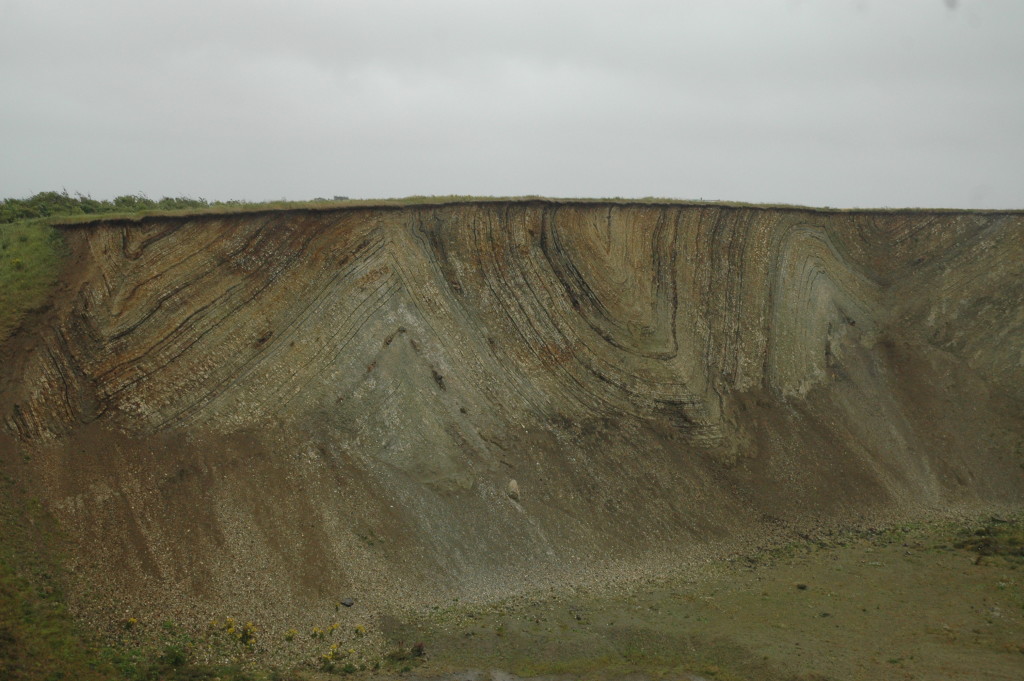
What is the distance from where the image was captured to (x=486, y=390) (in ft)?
68.1

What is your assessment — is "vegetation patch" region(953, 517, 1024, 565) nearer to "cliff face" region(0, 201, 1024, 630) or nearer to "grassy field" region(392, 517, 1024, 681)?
"grassy field" region(392, 517, 1024, 681)

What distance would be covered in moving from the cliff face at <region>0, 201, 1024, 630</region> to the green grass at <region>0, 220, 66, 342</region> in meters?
0.45

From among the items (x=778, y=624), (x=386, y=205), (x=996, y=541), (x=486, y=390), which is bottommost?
(x=778, y=624)

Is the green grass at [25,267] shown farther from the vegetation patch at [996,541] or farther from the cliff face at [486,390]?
the vegetation patch at [996,541]

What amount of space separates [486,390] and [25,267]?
11.4m

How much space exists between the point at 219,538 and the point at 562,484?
8.50 metres

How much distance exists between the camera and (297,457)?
17922mm

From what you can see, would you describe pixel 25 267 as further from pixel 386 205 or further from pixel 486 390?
pixel 486 390

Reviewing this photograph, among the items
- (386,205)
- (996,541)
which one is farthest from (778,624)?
(386,205)

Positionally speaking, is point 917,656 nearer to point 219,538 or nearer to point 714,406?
point 714,406

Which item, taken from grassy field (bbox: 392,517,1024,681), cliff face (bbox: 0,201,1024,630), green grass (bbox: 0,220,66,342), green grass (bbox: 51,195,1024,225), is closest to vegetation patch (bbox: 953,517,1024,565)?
grassy field (bbox: 392,517,1024,681)

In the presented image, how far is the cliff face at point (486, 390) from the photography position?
53.9 feet

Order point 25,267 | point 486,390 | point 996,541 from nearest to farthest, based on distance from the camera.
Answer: point 25,267, point 996,541, point 486,390

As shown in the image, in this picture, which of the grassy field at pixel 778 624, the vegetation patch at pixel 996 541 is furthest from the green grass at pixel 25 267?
the vegetation patch at pixel 996 541
